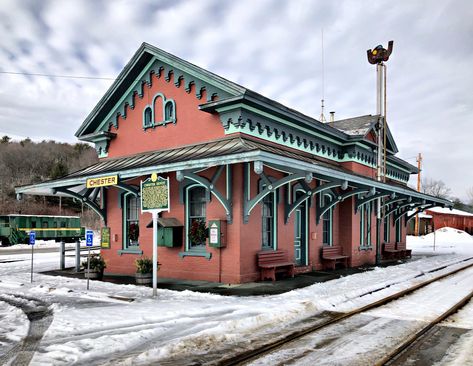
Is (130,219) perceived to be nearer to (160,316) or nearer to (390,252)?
(160,316)

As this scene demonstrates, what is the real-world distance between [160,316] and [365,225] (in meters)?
13.0

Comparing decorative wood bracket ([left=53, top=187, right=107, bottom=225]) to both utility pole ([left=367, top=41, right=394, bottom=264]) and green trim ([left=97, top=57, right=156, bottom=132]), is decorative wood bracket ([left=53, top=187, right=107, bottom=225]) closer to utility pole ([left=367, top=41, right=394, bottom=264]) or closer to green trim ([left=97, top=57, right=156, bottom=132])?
green trim ([left=97, top=57, right=156, bottom=132])

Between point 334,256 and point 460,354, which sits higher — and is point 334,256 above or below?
above

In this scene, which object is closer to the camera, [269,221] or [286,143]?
[269,221]

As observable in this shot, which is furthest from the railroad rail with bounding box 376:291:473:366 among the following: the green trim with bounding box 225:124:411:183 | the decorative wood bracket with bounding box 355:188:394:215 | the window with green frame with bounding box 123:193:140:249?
the window with green frame with bounding box 123:193:140:249

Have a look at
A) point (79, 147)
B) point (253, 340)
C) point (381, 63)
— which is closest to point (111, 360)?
point (253, 340)

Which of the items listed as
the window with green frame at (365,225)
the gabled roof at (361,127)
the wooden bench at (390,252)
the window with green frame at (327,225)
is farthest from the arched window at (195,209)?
the wooden bench at (390,252)

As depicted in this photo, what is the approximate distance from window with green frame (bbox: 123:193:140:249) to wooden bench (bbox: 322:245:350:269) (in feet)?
22.2

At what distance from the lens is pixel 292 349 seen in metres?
6.11

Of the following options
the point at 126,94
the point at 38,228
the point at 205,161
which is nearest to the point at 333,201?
the point at 205,161

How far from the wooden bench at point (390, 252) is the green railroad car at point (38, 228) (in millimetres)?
24605

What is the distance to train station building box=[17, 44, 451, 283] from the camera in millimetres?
11852

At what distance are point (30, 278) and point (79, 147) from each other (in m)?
84.5

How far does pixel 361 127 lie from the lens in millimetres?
18984
